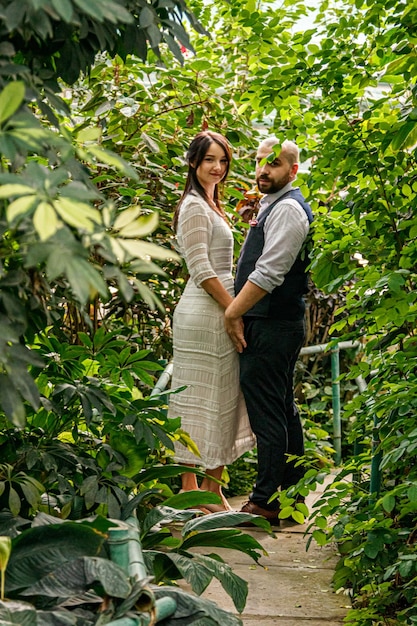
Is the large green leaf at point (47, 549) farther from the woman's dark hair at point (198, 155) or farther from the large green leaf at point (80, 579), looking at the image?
the woman's dark hair at point (198, 155)

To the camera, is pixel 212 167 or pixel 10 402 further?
pixel 212 167

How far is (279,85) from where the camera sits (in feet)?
10.6

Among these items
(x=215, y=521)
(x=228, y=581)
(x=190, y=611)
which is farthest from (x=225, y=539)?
(x=190, y=611)

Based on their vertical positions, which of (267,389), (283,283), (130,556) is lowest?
(130,556)

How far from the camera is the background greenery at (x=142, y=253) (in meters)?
1.37

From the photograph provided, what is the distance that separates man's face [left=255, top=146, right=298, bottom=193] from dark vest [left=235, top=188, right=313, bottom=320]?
67 millimetres

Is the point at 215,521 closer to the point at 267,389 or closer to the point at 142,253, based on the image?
the point at 142,253

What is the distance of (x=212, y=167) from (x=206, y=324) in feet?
2.59

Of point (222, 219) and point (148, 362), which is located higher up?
point (222, 219)

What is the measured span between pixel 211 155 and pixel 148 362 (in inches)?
88.9

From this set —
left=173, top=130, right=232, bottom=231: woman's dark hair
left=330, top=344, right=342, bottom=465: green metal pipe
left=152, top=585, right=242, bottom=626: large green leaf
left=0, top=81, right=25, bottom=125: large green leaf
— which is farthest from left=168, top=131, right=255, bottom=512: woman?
left=0, top=81, right=25, bottom=125: large green leaf

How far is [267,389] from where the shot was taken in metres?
4.96

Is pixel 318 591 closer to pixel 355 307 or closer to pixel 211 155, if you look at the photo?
pixel 355 307

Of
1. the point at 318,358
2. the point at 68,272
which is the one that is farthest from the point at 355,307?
the point at 318,358
